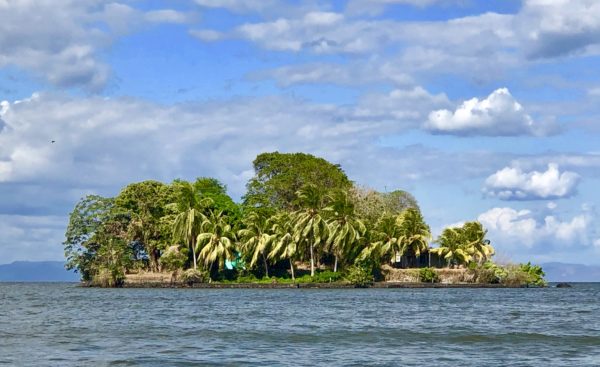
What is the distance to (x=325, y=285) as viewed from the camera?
8838 centimetres

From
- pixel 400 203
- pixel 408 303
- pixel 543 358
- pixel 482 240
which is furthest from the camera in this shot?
pixel 400 203

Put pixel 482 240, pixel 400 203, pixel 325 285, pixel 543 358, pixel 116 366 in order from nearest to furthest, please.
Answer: pixel 116 366, pixel 543 358, pixel 325 285, pixel 482 240, pixel 400 203

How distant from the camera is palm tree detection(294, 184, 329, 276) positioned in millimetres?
86625

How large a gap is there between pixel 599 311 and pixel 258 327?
26554 millimetres

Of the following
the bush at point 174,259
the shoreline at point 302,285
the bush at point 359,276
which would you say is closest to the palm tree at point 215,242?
the bush at point 174,259

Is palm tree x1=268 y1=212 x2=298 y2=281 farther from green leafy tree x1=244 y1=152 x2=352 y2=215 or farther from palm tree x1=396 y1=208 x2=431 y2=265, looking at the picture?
palm tree x1=396 y1=208 x2=431 y2=265

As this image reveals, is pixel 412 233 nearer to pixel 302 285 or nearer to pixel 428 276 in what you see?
pixel 428 276

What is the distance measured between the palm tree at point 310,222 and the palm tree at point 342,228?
3.74ft

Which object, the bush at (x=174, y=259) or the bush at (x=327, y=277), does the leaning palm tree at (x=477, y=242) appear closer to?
the bush at (x=327, y=277)

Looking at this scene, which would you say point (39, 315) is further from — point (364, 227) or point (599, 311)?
point (364, 227)

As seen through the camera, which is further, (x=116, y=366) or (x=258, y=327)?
(x=258, y=327)

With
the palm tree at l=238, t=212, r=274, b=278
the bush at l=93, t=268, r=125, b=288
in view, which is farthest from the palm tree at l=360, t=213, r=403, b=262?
the bush at l=93, t=268, r=125, b=288

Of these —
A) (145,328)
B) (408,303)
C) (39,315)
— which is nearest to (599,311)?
(408,303)

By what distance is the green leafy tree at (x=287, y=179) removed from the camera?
99812 millimetres
